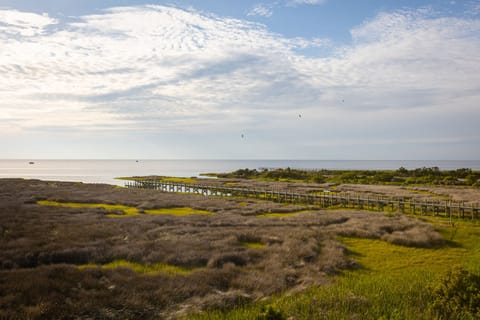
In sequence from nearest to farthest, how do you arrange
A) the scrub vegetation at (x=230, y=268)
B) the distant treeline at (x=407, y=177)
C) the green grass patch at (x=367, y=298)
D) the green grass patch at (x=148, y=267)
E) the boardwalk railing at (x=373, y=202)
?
the green grass patch at (x=367, y=298)
the scrub vegetation at (x=230, y=268)
the green grass patch at (x=148, y=267)
the boardwalk railing at (x=373, y=202)
the distant treeline at (x=407, y=177)

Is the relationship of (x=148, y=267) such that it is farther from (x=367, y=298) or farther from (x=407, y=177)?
(x=407, y=177)

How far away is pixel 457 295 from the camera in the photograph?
9.69 meters

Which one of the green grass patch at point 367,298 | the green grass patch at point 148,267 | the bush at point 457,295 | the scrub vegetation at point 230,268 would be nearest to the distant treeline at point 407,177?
the scrub vegetation at point 230,268

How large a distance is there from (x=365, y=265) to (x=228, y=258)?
7625mm

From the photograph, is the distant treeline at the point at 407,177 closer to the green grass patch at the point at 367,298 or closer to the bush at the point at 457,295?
the green grass patch at the point at 367,298

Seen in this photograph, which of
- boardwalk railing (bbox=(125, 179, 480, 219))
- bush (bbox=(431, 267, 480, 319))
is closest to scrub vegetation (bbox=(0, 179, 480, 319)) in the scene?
bush (bbox=(431, 267, 480, 319))

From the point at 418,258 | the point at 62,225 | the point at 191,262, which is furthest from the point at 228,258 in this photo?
the point at 62,225

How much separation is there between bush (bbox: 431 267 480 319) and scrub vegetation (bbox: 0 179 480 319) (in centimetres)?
3

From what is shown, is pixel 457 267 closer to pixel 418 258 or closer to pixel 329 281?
pixel 329 281

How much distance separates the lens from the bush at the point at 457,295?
30.4ft

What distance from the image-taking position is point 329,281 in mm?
13562

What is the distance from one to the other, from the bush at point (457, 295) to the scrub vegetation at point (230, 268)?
34 millimetres

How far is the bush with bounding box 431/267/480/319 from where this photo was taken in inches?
365

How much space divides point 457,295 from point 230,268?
843cm
